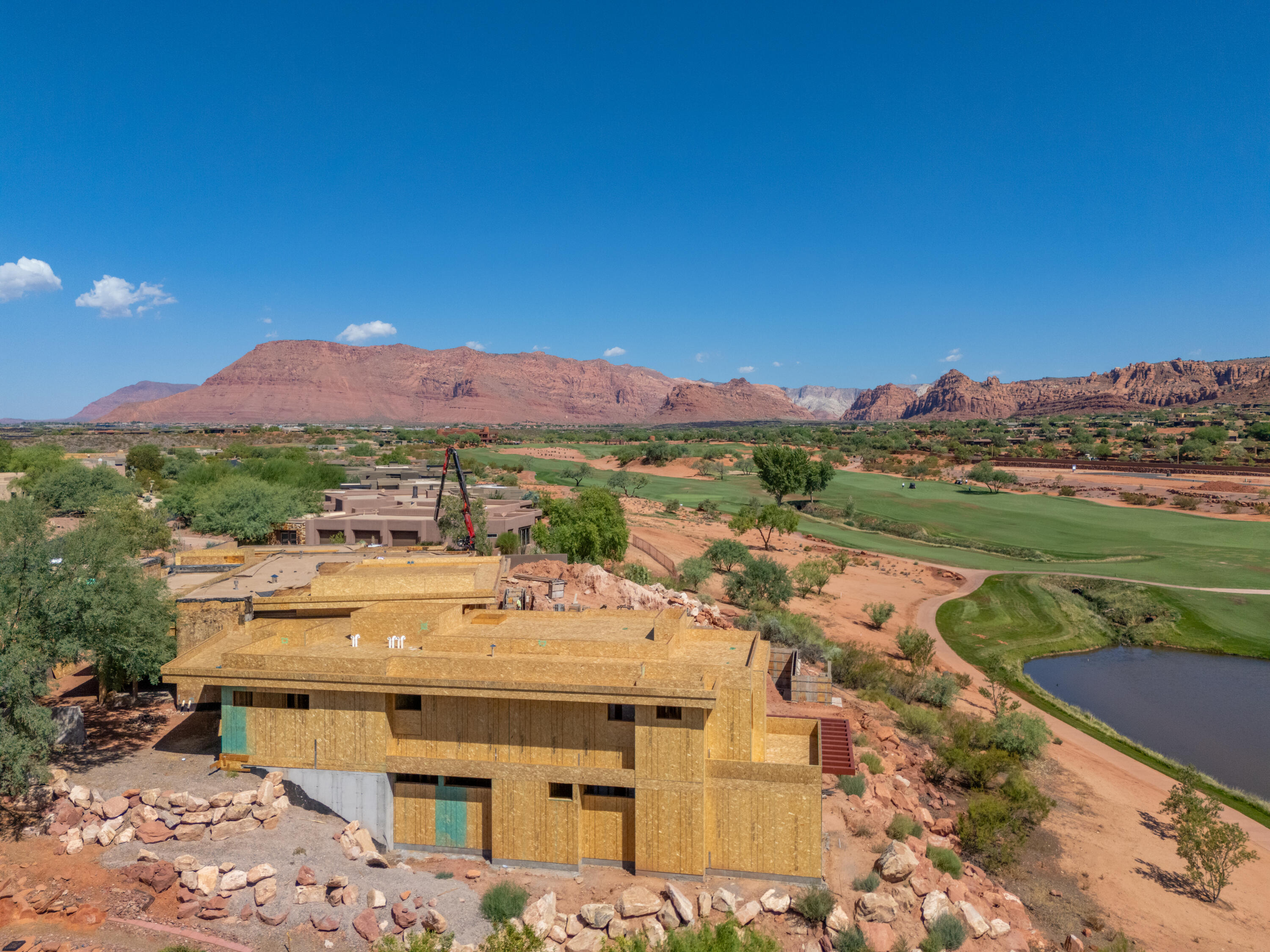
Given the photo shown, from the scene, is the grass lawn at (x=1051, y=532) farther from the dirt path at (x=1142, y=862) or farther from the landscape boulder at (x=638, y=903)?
the landscape boulder at (x=638, y=903)

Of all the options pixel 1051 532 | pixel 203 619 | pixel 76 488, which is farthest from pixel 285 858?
pixel 1051 532

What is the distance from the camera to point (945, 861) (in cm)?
1577

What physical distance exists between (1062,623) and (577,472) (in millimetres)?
71478

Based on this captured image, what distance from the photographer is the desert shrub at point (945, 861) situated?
15664 millimetres

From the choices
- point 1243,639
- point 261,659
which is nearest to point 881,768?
point 261,659

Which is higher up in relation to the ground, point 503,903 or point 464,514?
point 464,514

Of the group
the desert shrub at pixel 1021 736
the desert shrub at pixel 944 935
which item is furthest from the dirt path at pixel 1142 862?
the desert shrub at pixel 944 935

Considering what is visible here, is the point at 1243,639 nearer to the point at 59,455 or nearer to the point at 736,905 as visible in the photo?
the point at 736,905

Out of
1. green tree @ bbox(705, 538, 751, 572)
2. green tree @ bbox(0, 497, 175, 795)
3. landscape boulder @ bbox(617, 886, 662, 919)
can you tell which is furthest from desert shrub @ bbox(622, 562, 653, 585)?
landscape boulder @ bbox(617, 886, 662, 919)

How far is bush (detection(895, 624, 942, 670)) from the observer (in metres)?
31.7

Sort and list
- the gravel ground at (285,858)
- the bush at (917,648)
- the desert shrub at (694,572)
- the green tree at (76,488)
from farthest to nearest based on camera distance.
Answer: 1. the green tree at (76,488)
2. the desert shrub at (694,572)
3. the bush at (917,648)
4. the gravel ground at (285,858)

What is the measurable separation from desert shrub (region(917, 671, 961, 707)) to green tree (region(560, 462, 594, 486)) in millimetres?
63496

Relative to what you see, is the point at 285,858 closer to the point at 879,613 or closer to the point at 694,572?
the point at 694,572

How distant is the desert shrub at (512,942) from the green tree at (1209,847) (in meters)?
16.1
